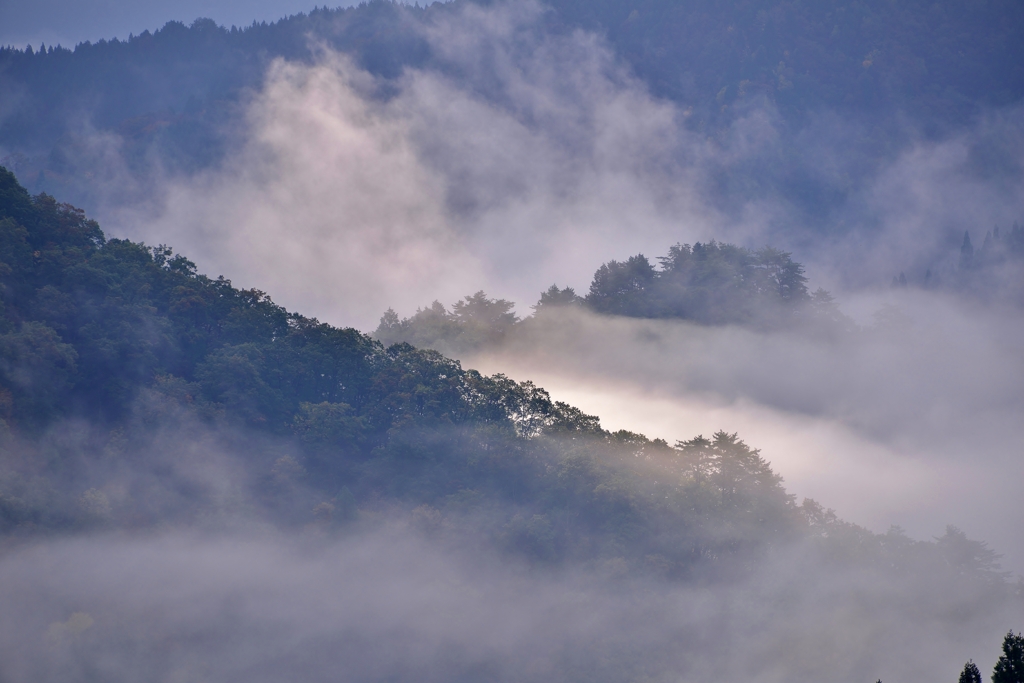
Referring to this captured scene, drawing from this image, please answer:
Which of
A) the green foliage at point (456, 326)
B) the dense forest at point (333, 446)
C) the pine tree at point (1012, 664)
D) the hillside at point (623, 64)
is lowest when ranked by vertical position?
the pine tree at point (1012, 664)

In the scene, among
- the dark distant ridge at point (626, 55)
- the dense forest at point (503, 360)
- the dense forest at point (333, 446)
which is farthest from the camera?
the dark distant ridge at point (626, 55)

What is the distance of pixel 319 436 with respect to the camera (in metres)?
64.9

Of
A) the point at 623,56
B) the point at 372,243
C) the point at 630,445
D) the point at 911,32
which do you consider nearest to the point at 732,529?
the point at 630,445

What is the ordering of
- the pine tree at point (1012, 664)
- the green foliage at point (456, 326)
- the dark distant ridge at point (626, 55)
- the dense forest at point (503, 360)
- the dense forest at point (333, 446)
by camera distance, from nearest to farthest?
the pine tree at point (1012, 664) < the dense forest at point (503, 360) < the dense forest at point (333, 446) < the green foliage at point (456, 326) < the dark distant ridge at point (626, 55)

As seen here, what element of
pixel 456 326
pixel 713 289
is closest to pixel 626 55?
pixel 713 289

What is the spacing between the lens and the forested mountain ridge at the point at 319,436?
5706 centimetres

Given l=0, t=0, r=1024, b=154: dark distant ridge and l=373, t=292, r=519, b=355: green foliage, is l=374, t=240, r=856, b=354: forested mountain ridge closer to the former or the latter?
l=373, t=292, r=519, b=355: green foliage

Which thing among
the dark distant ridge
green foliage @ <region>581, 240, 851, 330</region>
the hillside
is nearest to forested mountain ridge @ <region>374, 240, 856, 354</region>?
green foliage @ <region>581, 240, 851, 330</region>

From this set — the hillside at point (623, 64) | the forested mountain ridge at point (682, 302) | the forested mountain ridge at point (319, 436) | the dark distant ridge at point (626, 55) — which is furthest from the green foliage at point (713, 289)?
the dark distant ridge at point (626, 55)

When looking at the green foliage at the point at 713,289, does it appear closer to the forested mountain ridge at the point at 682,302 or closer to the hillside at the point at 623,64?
the forested mountain ridge at the point at 682,302

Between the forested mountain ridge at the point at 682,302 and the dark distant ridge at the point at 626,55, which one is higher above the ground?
the dark distant ridge at the point at 626,55

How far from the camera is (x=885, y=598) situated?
196 feet

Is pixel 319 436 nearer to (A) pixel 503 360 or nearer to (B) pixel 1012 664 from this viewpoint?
(A) pixel 503 360

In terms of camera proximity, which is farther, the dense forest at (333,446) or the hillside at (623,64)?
the hillside at (623,64)
